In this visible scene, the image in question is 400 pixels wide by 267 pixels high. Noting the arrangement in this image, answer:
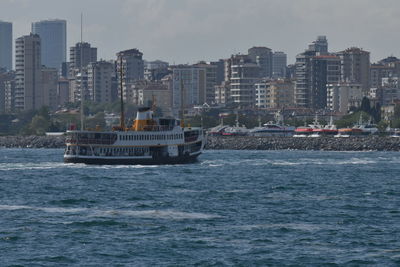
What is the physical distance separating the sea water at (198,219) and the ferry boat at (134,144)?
52.3ft

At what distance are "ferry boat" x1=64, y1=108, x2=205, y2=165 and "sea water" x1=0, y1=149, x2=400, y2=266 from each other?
52.3ft

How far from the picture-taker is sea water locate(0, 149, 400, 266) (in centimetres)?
5819

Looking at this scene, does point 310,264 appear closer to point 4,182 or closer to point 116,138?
point 4,182

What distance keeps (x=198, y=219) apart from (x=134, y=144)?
64.4 metres

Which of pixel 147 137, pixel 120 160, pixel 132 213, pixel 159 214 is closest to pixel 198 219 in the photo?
pixel 159 214

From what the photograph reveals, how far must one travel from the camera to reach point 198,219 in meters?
71.9

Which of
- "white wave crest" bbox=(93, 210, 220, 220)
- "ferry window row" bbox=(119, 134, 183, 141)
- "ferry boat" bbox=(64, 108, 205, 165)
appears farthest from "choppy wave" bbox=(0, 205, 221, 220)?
"ferry window row" bbox=(119, 134, 183, 141)

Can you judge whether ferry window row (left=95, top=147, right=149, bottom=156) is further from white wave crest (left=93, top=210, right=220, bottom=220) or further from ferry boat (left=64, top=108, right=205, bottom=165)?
white wave crest (left=93, top=210, right=220, bottom=220)

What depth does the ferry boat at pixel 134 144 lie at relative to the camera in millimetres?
134000

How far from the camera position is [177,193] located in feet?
305

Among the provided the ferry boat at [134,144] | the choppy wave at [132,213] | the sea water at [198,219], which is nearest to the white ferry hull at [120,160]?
the ferry boat at [134,144]

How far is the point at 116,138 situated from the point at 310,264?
264 feet

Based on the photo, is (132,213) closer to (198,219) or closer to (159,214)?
(159,214)

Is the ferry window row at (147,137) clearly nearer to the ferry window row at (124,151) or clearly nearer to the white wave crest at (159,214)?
the ferry window row at (124,151)
